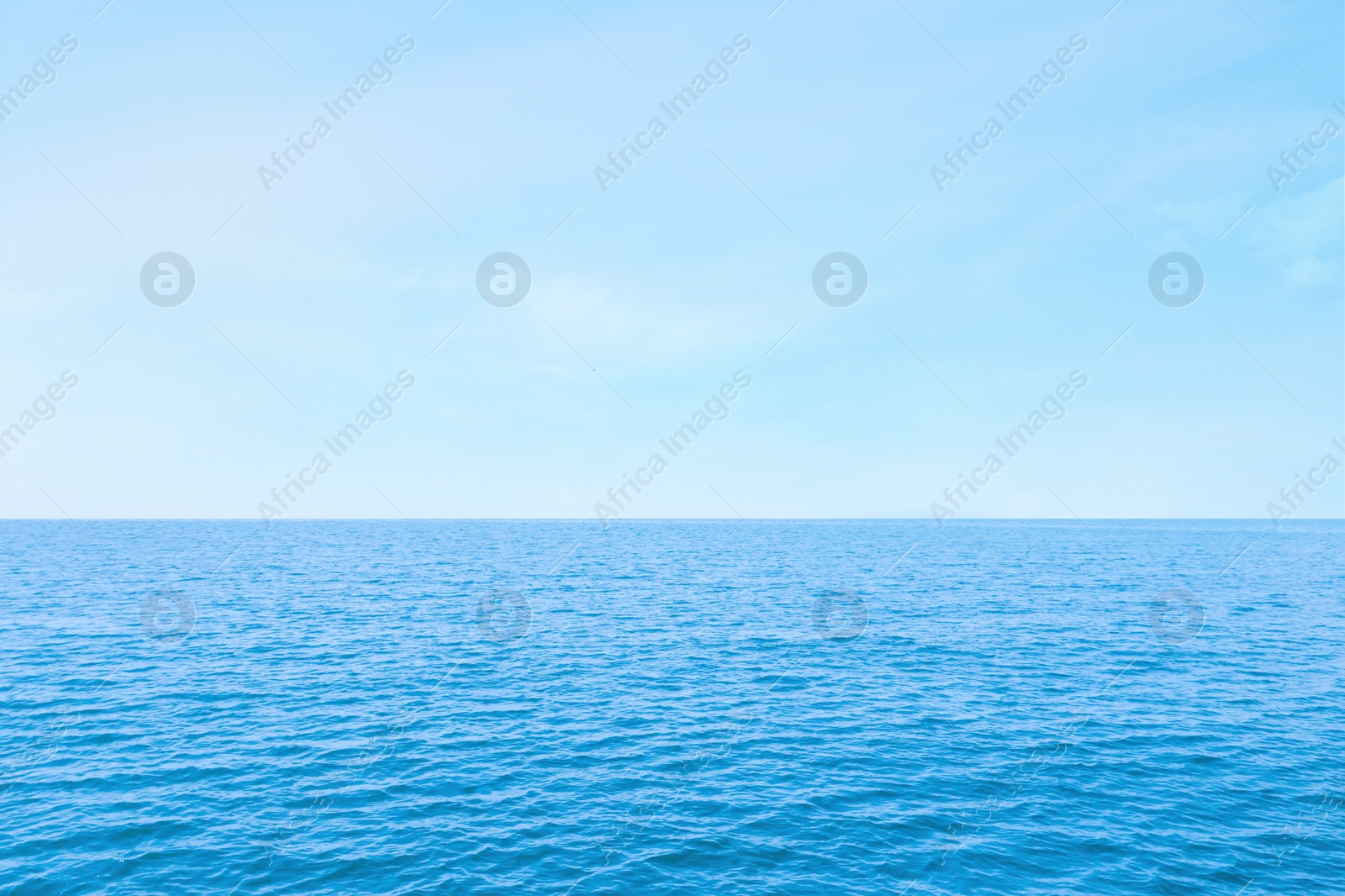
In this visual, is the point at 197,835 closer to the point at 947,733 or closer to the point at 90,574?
the point at 947,733

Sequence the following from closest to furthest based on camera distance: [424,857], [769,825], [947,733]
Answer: [424,857] → [769,825] → [947,733]

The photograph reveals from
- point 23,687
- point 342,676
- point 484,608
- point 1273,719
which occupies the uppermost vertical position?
point 484,608

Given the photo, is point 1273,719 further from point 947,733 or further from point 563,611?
point 563,611

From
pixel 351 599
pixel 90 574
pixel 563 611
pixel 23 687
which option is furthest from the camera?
pixel 90 574

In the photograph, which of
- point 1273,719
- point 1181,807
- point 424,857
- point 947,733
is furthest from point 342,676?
point 1273,719

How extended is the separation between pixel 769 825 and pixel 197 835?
19.8 metres

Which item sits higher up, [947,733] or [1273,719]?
[1273,719]

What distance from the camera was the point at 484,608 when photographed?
218 feet

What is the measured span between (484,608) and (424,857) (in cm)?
4646

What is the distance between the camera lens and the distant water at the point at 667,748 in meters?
21.1

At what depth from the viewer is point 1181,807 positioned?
24.9m

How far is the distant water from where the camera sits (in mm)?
21078

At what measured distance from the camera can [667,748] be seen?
1193 inches

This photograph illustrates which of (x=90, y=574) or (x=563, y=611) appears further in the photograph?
(x=90, y=574)
